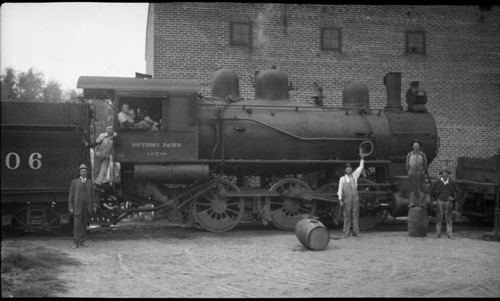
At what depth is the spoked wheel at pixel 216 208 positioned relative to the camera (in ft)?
41.2

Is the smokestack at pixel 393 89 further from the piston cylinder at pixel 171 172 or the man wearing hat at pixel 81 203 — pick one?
the man wearing hat at pixel 81 203

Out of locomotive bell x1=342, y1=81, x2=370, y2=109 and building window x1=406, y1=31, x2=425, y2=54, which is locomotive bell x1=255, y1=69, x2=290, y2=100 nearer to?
locomotive bell x1=342, y1=81, x2=370, y2=109

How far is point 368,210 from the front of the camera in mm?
13664

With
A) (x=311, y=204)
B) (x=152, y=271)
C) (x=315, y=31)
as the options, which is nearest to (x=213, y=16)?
(x=315, y=31)

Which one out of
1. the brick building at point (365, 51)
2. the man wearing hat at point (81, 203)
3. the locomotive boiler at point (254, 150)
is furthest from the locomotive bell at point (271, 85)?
the man wearing hat at point (81, 203)

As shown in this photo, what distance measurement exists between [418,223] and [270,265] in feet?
16.1

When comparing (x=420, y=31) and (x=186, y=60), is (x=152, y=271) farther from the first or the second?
(x=420, y=31)

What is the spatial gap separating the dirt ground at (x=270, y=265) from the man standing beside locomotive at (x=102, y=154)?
1.40m

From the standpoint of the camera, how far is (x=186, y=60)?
17.3 meters

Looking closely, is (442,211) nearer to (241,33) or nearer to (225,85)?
(225,85)

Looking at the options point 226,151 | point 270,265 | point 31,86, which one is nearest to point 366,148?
point 226,151

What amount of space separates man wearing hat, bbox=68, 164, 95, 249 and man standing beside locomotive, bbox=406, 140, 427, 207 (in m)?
7.23

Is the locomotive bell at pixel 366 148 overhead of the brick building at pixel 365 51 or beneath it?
beneath

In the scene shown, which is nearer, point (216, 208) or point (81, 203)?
point (81, 203)
